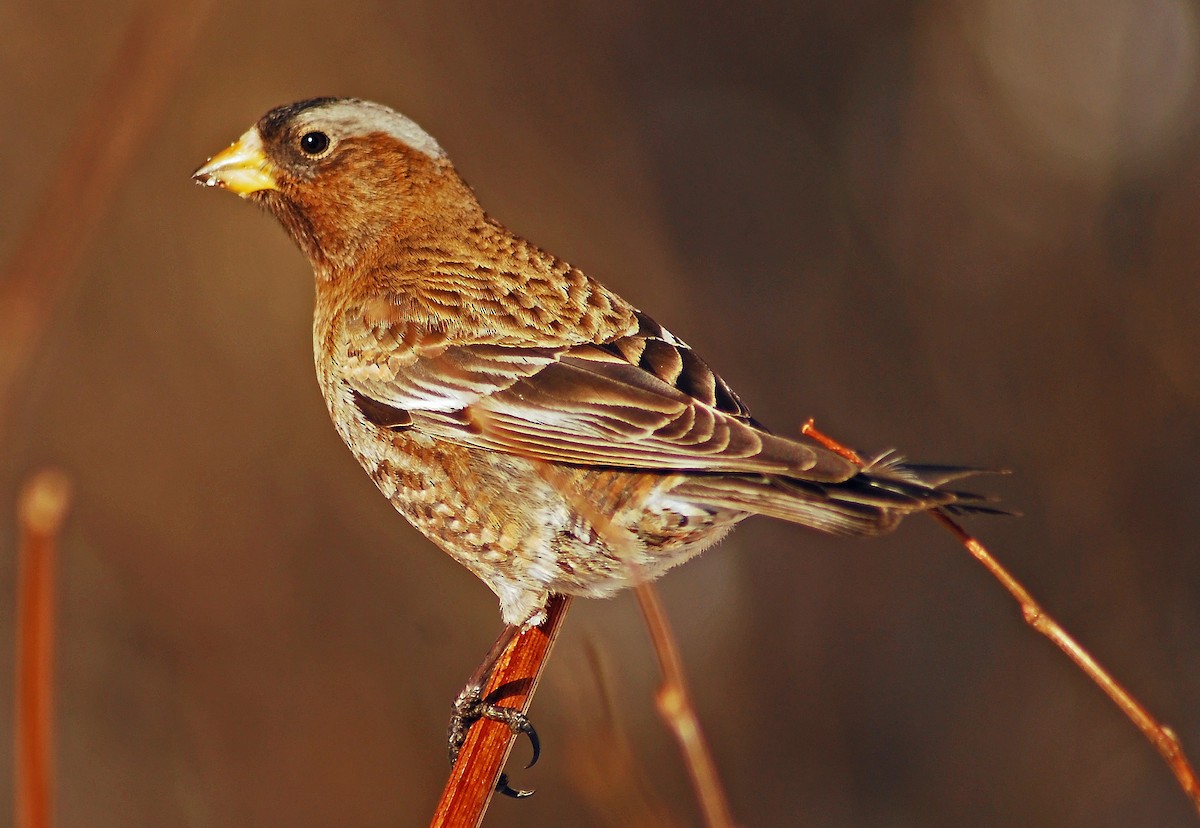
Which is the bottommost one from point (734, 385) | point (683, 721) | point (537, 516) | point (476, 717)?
point (683, 721)

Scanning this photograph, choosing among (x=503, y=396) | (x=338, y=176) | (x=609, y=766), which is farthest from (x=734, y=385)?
(x=609, y=766)

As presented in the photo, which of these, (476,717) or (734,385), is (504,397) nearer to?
(476,717)

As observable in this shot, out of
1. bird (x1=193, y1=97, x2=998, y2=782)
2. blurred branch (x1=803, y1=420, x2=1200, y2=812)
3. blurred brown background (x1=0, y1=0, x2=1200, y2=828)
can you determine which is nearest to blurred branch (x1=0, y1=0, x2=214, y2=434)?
blurred branch (x1=803, y1=420, x2=1200, y2=812)

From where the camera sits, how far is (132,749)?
6.37 m

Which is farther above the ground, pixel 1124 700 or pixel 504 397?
pixel 504 397

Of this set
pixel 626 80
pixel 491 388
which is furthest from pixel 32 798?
pixel 626 80

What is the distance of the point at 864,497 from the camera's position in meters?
2.54

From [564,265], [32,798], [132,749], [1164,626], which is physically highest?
[1164,626]

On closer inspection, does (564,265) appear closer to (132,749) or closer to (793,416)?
(793,416)

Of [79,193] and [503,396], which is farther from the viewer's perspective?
[503,396]

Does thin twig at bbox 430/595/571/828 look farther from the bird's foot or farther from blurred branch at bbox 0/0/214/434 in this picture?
blurred branch at bbox 0/0/214/434

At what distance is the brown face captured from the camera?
153 inches

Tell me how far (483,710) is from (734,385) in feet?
14.0

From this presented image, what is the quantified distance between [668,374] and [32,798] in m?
2.40
